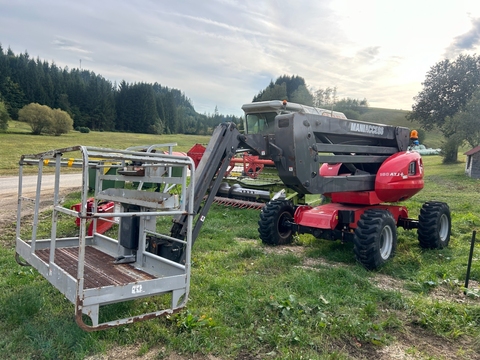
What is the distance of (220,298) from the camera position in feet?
14.0

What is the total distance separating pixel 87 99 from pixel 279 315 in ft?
253

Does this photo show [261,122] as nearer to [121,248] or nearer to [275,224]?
[275,224]

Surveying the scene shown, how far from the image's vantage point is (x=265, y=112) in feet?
39.7

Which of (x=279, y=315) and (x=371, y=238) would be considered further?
(x=371, y=238)

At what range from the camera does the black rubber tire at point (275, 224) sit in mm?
6719

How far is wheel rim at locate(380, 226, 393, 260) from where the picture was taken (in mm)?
5898

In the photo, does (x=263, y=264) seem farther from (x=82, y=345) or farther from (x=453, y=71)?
(x=453, y=71)

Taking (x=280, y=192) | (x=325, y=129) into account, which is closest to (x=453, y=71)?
(x=280, y=192)

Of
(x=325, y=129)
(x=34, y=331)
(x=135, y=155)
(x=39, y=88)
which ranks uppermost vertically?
(x=39, y=88)

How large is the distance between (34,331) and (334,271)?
3.55 meters

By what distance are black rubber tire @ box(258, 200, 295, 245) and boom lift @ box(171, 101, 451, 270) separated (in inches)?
0.7

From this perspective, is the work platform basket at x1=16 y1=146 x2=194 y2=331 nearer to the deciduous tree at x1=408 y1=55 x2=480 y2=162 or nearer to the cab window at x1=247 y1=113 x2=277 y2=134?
the cab window at x1=247 y1=113 x2=277 y2=134

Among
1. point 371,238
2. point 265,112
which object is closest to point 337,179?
point 371,238

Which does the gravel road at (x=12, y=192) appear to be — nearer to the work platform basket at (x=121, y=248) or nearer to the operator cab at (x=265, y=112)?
the work platform basket at (x=121, y=248)
